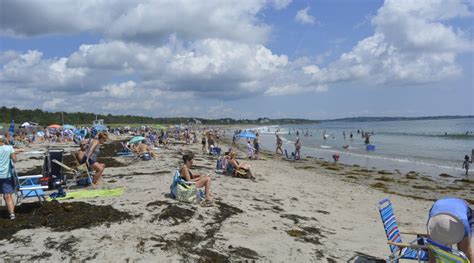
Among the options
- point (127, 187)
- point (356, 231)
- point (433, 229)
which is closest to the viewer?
point (433, 229)

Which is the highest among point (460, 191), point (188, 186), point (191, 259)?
point (188, 186)

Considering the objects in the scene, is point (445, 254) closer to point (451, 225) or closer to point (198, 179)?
point (451, 225)

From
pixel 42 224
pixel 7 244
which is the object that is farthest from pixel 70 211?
pixel 7 244

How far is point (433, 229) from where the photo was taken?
10.3ft

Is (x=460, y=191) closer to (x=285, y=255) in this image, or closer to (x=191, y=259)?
(x=285, y=255)

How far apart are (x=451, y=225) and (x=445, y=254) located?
0.90 ft

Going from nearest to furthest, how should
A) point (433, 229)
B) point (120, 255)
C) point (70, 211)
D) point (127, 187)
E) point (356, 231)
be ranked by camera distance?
point (433, 229)
point (120, 255)
point (70, 211)
point (356, 231)
point (127, 187)

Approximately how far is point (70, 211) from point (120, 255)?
199 centimetres

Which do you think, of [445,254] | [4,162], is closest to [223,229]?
[445,254]

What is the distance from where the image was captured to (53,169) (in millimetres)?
8656

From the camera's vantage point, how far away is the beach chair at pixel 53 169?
8500 mm

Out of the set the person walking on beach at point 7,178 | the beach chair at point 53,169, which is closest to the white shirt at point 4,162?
the person walking on beach at point 7,178

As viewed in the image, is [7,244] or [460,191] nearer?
[7,244]

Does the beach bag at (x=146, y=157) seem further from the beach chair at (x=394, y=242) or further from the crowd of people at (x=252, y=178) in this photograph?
the beach chair at (x=394, y=242)
